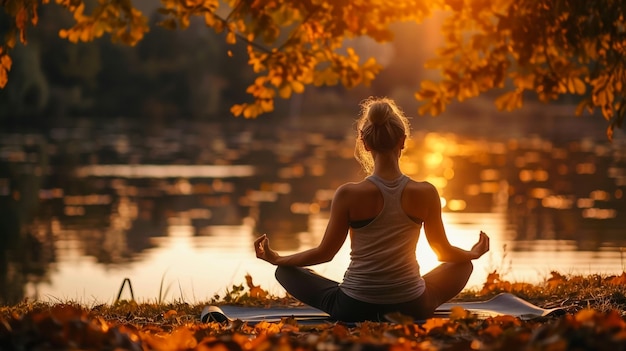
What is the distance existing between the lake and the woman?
109 cm

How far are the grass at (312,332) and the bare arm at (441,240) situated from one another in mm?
556

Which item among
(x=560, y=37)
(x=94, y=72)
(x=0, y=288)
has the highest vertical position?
(x=94, y=72)

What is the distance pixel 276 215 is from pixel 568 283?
1133 centimetres

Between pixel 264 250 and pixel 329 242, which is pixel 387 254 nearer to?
pixel 329 242

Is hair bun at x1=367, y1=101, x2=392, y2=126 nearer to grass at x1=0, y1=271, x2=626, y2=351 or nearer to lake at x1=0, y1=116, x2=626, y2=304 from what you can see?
grass at x1=0, y1=271, x2=626, y2=351

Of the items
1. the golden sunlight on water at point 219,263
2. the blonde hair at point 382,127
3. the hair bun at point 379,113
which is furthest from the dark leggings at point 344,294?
the golden sunlight on water at point 219,263

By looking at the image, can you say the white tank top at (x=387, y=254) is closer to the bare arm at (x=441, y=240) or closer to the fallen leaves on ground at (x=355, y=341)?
the bare arm at (x=441, y=240)

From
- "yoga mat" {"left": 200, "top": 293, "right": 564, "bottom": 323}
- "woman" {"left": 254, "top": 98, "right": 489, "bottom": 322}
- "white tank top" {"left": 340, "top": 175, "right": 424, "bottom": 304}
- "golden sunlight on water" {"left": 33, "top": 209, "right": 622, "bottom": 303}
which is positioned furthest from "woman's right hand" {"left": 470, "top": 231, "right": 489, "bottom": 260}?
"golden sunlight on water" {"left": 33, "top": 209, "right": 622, "bottom": 303}

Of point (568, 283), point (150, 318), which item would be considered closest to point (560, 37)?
point (568, 283)

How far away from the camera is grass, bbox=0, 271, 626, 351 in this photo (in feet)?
11.8

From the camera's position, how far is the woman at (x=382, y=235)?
213 inches

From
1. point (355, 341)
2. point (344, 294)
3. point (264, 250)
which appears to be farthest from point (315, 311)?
point (355, 341)

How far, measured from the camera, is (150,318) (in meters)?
6.44

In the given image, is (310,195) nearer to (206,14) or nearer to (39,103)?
(206,14)
